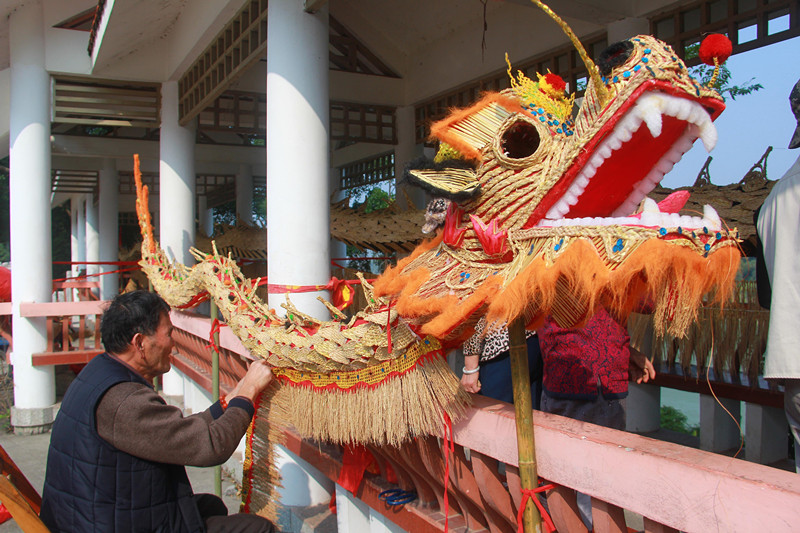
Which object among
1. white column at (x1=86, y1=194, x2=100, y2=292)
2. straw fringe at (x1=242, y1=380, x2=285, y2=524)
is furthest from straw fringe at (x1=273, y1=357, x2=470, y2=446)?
white column at (x1=86, y1=194, x2=100, y2=292)

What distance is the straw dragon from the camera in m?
1.11

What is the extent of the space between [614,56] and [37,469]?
17.9 ft

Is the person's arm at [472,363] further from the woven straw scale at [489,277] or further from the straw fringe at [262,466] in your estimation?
the straw fringe at [262,466]

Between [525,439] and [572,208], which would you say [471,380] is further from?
[572,208]

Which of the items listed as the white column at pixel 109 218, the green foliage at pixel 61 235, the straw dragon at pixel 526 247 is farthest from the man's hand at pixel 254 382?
the green foliage at pixel 61 235

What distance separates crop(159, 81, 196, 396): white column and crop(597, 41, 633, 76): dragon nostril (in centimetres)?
561

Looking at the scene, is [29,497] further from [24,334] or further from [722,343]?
[24,334]

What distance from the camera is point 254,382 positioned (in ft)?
6.76

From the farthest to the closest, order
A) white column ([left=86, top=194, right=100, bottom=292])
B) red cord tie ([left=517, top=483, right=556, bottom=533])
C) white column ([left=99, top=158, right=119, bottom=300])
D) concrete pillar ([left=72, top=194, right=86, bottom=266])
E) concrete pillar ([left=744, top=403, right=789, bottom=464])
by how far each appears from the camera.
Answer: concrete pillar ([left=72, top=194, right=86, bottom=266]) < white column ([left=86, top=194, right=100, bottom=292]) < white column ([left=99, top=158, right=119, bottom=300]) < concrete pillar ([left=744, top=403, right=789, bottom=464]) < red cord tie ([left=517, top=483, right=556, bottom=533])

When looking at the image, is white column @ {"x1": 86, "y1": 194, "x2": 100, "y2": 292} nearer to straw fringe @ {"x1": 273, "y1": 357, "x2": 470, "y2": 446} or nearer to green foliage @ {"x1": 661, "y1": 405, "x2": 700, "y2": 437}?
green foliage @ {"x1": 661, "y1": 405, "x2": 700, "y2": 437}

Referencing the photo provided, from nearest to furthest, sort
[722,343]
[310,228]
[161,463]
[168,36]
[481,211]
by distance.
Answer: [481,211] < [161,463] < [310,228] < [722,343] < [168,36]

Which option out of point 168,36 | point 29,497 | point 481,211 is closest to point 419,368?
point 481,211

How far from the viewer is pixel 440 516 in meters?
1.97

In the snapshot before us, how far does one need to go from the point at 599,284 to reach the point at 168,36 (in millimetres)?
6047
